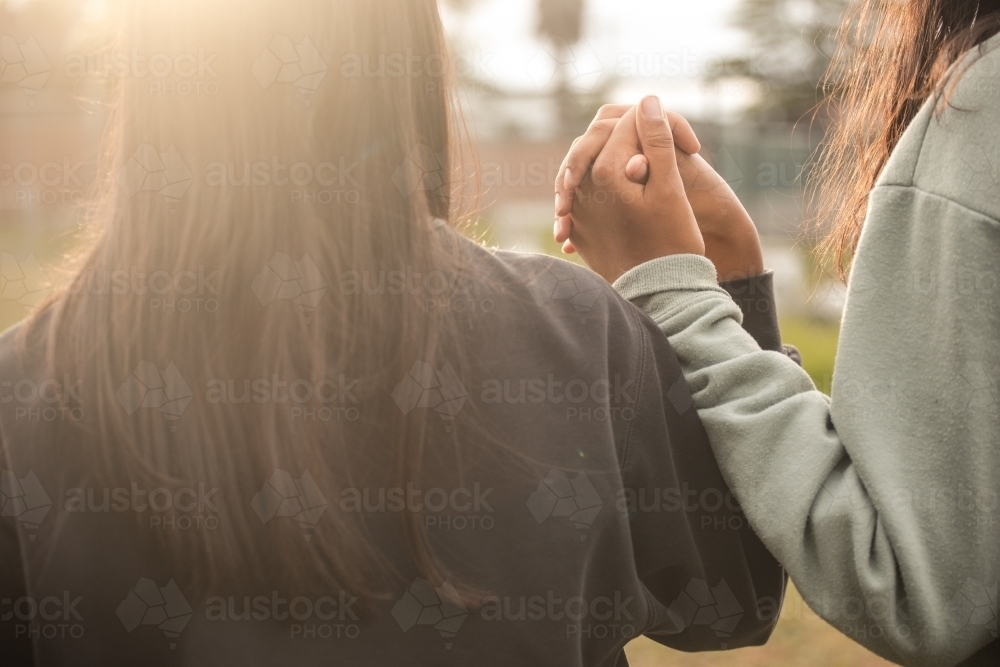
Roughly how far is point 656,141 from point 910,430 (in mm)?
605

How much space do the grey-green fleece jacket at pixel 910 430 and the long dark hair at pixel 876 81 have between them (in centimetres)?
11

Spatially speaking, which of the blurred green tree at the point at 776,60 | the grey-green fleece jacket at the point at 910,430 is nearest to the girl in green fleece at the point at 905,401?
the grey-green fleece jacket at the point at 910,430

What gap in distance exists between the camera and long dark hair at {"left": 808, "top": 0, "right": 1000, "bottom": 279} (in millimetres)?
1193

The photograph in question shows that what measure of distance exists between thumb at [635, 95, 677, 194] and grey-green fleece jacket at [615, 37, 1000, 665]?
35cm

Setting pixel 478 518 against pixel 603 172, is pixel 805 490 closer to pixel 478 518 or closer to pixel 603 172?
pixel 478 518

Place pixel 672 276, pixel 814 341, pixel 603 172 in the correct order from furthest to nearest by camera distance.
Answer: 1. pixel 814 341
2. pixel 603 172
3. pixel 672 276

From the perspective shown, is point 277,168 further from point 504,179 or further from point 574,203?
point 504,179

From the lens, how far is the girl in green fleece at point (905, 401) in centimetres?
104

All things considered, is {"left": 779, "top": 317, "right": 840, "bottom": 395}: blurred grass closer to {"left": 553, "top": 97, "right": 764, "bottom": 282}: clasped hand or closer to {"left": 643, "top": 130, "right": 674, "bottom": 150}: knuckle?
{"left": 553, "top": 97, "right": 764, "bottom": 282}: clasped hand

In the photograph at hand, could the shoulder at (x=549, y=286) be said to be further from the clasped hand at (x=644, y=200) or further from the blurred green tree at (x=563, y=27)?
the blurred green tree at (x=563, y=27)

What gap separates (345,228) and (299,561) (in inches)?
16.5

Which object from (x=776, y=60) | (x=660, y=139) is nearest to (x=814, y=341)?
(x=776, y=60)

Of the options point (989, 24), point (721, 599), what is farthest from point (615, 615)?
point (989, 24)

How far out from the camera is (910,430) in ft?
3.52
